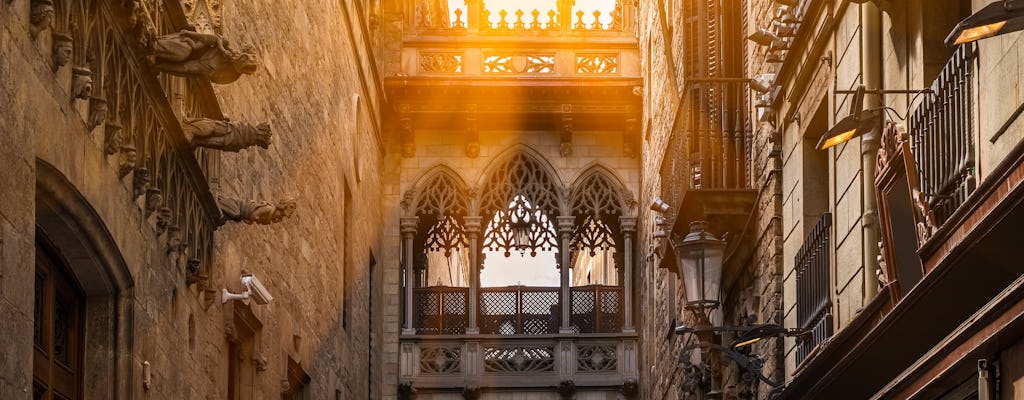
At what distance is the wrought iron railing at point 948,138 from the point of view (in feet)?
29.3

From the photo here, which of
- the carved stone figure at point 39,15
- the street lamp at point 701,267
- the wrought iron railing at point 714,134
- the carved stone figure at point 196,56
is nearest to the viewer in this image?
the carved stone figure at point 39,15

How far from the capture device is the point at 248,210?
536 inches

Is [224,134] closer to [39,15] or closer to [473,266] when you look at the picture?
[39,15]

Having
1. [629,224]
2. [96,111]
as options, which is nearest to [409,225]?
[629,224]

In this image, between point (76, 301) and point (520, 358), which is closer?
point (76, 301)

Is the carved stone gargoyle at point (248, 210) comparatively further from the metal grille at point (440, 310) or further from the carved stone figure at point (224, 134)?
the metal grille at point (440, 310)

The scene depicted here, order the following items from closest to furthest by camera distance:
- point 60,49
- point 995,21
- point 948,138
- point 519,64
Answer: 1. point 995,21
2. point 60,49
3. point 948,138
4. point 519,64

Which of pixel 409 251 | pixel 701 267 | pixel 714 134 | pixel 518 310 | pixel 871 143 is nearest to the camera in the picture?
pixel 871 143

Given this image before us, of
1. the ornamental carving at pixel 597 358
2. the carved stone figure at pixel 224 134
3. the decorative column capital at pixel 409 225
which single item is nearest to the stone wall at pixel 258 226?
the decorative column capital at pixel 409 225

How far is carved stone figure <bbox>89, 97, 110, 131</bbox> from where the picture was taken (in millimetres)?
9523

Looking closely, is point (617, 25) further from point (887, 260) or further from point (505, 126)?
point (887, 260)

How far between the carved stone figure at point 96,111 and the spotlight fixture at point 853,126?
11.8 feet

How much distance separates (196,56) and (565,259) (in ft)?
60.6

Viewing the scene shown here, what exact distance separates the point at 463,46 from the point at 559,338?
4.45 meters
